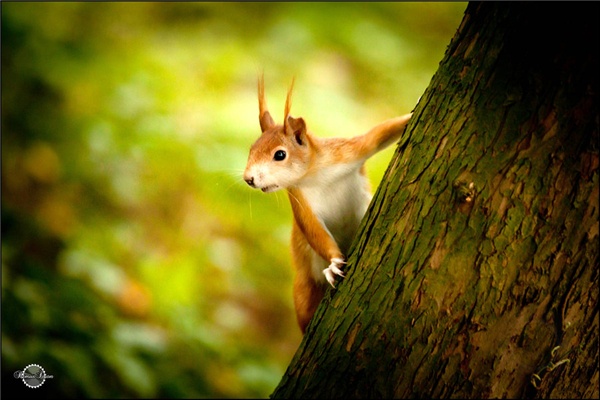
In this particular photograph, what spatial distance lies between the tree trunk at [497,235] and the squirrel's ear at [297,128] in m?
0.59

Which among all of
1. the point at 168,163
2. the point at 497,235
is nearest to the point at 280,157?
the point at 497,235

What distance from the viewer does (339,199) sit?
186cm

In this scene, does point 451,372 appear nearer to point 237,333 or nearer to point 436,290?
point 436,290

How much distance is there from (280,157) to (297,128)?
0.10m

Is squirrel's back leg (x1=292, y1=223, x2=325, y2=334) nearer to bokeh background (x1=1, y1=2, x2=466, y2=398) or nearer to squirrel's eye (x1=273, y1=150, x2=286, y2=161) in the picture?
squirrel's eye (x1=273, y1=150, x2=286, y2=161)

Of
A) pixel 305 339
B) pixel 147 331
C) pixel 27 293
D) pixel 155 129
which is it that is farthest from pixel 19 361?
pixel 305 339

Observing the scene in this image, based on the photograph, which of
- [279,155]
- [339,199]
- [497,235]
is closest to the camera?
[497,235]

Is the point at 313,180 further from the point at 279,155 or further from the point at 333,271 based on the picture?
the point at 333,271

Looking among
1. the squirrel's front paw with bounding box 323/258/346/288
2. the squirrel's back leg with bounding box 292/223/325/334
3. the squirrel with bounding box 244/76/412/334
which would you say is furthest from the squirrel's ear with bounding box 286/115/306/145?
the squirrel's front paw with bounding box 323/258/346/288

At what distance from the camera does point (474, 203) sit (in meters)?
1.14

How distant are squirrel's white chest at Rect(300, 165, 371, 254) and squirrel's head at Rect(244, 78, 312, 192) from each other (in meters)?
0.07

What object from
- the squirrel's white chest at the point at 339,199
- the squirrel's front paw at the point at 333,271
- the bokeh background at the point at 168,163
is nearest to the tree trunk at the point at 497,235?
the squirrel's front paw at the point at 333,271

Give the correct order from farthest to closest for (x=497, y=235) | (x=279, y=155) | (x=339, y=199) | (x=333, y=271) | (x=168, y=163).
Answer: (x=168, y=163) < (x=339, y=199) < (x=279, y=155) < (x=333, y=271) < (x=497, y=235)

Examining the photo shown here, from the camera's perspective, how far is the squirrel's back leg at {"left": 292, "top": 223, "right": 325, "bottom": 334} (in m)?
1.91
